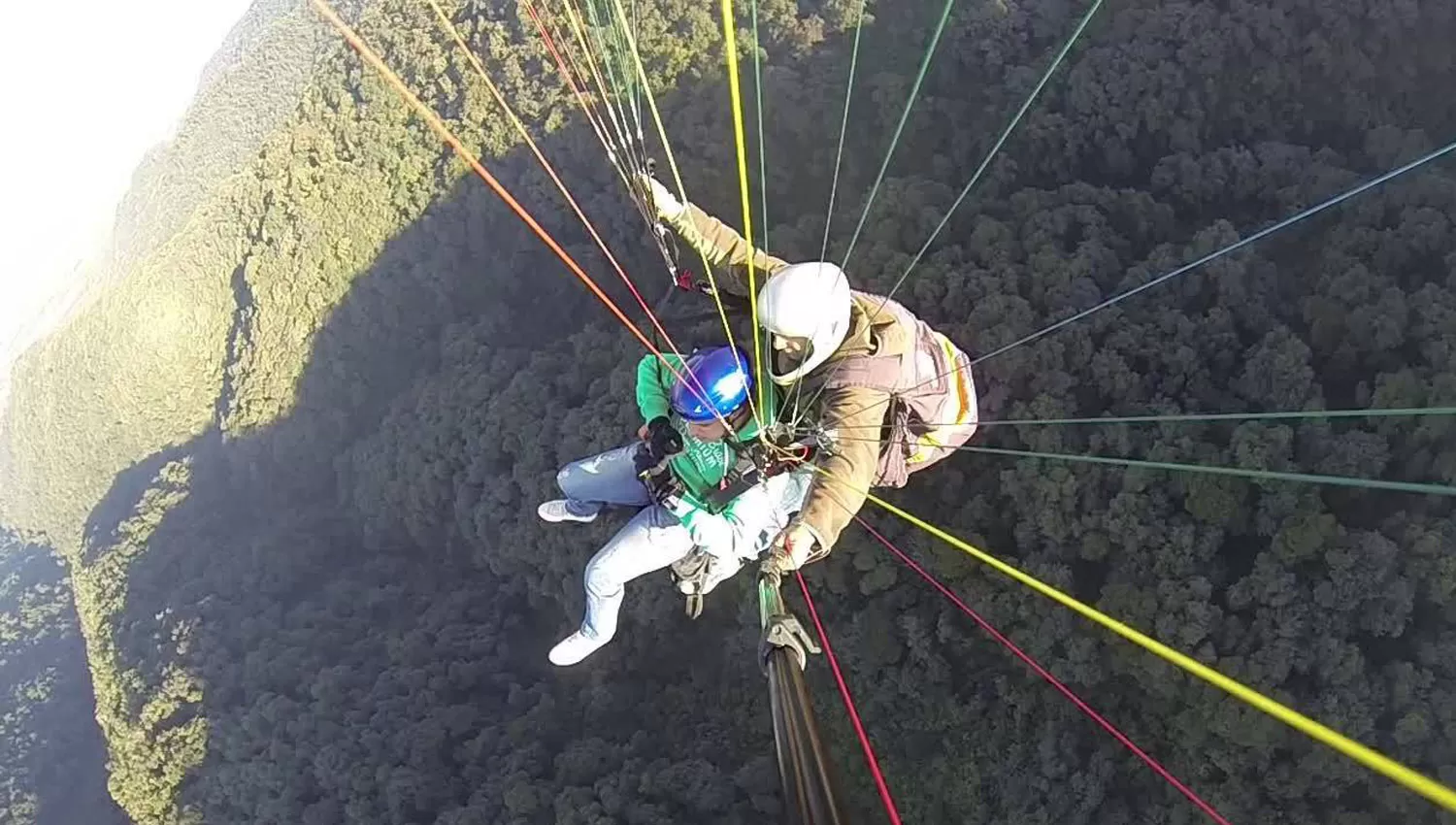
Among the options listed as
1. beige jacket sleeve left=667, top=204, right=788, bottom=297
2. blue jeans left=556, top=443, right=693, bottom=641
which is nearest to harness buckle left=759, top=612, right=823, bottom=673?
blue jeans left=556, top=443, right=693, bottom=641

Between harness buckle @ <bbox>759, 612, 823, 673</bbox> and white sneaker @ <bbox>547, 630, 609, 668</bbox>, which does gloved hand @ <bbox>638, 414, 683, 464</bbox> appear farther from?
white sneaker @ <bbox>547, 630, 609, 668</bbox>

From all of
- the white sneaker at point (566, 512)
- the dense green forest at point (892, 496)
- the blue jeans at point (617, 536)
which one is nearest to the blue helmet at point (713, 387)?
the blue jeans at point (617, 536)

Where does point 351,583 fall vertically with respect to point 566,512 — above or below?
above

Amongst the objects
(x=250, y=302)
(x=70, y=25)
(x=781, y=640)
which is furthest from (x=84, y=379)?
(x=781, y=640)

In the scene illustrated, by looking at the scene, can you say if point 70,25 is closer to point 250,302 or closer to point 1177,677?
point 250,302

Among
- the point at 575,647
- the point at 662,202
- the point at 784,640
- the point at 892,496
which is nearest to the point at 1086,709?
the point at 784,640

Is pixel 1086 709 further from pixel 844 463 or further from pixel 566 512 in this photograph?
pixel 566 512

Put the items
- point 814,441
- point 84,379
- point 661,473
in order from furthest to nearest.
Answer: point 84,379, point 661,473, point 814,441
